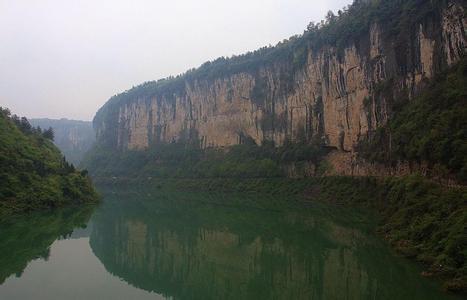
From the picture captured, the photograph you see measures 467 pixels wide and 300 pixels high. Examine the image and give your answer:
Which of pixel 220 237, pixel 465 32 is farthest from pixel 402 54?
pixel 220 237

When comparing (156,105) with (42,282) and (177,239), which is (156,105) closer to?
(177,239)

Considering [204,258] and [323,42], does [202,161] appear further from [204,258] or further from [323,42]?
[204,258]

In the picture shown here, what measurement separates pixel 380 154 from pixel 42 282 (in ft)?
90.8

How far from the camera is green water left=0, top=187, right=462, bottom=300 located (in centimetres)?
1507

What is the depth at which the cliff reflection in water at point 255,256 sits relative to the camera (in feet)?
49.9

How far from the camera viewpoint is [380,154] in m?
36.5

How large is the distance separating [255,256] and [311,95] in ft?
132

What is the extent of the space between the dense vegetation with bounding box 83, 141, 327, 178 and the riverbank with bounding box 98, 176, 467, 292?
10.9 metres

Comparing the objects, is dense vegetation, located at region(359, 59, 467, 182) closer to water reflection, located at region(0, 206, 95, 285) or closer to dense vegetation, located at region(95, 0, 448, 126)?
dense vegetation, located at region(95, 0, 448, 126)

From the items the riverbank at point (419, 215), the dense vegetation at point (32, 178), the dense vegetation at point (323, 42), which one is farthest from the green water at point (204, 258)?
the dense vegetation at point (323, 42)

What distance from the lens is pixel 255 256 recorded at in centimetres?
2061

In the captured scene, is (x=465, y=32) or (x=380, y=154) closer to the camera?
(x=465, y=32)

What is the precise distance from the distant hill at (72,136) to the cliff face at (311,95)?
37.2 metres

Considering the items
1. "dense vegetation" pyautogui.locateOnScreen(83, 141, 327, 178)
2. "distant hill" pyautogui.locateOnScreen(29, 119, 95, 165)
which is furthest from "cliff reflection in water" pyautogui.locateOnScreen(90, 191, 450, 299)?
"distant hill" pyautogui.locateOnScreen(29, 119, 95, 165)
